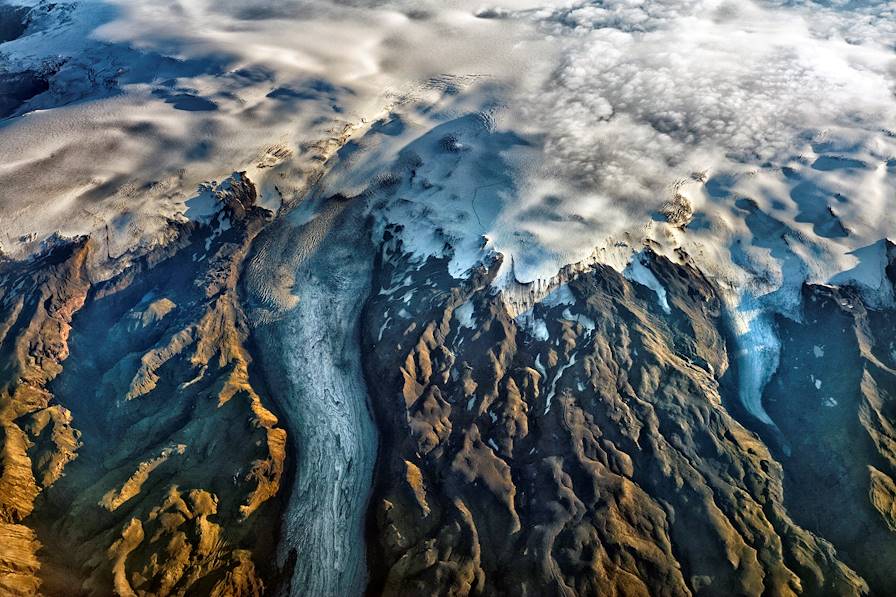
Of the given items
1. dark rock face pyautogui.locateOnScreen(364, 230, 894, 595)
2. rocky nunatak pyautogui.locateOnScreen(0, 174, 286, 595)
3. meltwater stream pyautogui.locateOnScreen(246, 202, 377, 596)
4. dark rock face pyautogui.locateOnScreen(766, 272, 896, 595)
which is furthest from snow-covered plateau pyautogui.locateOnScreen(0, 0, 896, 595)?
rocky nunatak pyautogui.locateOnScreen(0, 174, 286, 595)

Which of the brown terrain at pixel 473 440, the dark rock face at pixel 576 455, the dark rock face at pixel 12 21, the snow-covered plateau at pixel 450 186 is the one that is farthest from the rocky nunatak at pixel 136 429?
the dark rock face at pixel 12 21

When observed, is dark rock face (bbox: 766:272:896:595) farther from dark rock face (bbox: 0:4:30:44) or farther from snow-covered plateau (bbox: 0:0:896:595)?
dark rock face (bbox: 0:4:30:44)

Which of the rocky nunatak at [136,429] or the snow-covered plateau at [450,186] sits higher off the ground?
the snow-covered plateau at [450,186]

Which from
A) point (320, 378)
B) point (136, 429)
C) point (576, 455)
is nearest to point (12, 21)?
point (136, 429)

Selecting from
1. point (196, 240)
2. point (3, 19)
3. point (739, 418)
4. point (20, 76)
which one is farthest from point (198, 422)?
point (3, 19)

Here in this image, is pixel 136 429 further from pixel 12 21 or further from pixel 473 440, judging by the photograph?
pixel 12 21

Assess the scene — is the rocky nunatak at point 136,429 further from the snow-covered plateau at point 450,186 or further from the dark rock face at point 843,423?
the dark rock face at point 843,423

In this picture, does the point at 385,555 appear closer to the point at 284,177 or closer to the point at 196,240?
the point at 196,240

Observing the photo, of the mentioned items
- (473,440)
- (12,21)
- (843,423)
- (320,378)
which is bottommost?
(473,440)
